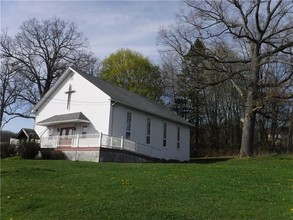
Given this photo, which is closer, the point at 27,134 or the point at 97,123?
the point at 97,123

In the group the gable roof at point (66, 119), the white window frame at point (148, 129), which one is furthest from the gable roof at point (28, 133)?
the white window frame at point (148, 129)

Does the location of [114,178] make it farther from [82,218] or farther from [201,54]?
[201,54]

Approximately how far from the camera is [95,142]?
25938 millimetres

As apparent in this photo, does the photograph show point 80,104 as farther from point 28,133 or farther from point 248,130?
point 248,130

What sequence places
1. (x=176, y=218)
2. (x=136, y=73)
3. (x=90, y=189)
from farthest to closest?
(x=136, y=73) → (x=90, y=189) → (x=176, y=218)

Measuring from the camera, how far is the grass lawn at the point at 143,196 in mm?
8750

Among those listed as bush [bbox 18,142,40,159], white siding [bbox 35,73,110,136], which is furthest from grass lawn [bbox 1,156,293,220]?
white siding [bbox 35,73,110,136]

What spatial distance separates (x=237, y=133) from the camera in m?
53.6

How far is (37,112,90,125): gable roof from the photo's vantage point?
1166 inches

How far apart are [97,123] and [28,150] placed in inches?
209

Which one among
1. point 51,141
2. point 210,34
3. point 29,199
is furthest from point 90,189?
point 210,34

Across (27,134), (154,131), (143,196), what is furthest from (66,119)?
(143,196)

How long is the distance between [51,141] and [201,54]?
13.5 m

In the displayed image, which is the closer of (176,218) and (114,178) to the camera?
(176,218)
